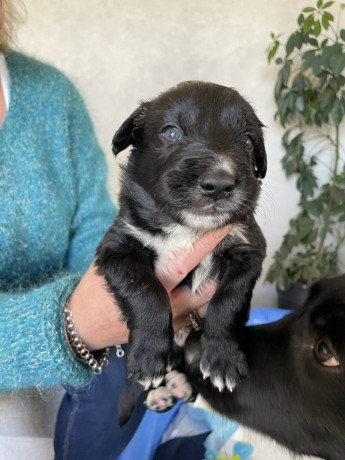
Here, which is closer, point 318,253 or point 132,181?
point 132,181

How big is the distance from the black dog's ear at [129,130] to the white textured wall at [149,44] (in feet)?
5.75

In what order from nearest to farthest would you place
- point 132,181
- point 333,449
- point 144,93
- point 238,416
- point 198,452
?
point 333,449
point 238,416
point 132,181
point 198,452
point 144,93

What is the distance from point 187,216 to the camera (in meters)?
0.91

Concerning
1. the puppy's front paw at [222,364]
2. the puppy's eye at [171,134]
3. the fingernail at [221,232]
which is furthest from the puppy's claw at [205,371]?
the puppy's eye at [171,134]

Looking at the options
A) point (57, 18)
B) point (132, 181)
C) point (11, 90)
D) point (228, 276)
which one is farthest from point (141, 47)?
point (228, 276)

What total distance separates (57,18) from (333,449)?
9.80 ft

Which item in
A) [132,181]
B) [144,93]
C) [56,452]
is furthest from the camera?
[144,93]

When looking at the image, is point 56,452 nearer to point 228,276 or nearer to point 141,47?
point 228,276

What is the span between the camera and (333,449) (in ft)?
2.96

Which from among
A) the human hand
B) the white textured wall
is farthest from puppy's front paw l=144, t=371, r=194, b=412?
the white textured wall

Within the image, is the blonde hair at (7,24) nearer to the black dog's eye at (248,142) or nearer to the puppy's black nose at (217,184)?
the black dog's eye at (248,142)

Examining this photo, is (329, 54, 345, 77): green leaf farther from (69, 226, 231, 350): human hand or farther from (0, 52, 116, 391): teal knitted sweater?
(69, 226, 231, 350): human hand

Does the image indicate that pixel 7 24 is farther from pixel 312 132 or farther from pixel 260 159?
pixel 312 132

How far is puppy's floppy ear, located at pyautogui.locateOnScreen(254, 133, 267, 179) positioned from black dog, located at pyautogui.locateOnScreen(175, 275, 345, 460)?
34cm
